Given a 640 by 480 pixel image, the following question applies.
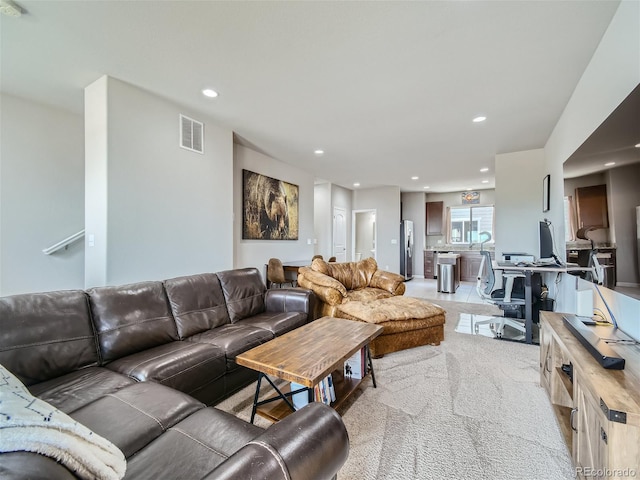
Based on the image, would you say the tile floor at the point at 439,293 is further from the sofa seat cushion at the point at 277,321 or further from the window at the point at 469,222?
the sofa seat cushion at the point at 277,321

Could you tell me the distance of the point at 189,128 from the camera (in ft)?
11.0

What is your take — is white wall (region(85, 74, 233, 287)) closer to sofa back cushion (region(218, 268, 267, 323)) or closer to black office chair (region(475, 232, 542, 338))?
sofa back cushion (region(218, 268, 267, 323))

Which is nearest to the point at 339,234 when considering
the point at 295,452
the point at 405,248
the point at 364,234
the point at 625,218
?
the point at 405,248

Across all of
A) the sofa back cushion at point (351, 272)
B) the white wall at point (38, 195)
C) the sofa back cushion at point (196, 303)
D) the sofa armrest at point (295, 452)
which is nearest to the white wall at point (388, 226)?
the sofa back cushion at point (351, 272)

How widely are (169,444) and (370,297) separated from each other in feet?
9.09

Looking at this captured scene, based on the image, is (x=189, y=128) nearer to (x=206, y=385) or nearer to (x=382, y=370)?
(x=206, y=385)

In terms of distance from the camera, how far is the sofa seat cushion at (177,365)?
1.64 metres

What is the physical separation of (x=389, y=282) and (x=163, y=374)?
2.97 metres

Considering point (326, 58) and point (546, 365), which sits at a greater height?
point (326, 58)

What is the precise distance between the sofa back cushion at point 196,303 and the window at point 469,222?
7.88m

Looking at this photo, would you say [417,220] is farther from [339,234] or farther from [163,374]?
[163,374]

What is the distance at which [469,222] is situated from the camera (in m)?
8.44

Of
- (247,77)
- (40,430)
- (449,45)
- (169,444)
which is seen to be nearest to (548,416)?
(169,444)

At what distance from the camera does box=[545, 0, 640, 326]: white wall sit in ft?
5.10
